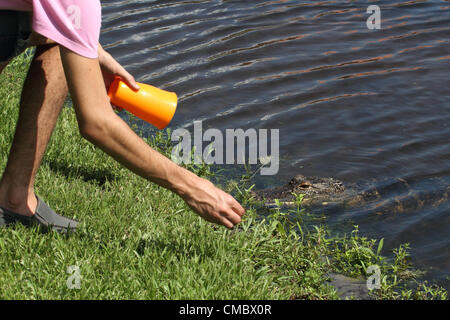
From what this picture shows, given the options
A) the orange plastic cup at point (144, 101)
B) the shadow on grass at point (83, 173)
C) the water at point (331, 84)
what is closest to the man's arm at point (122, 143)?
the orange plastic cup at point (144, 101)

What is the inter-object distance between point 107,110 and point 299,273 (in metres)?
1.43

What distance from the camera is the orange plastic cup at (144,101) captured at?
12.2 feet

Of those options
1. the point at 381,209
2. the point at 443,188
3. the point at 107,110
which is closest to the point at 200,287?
the point at 107,110

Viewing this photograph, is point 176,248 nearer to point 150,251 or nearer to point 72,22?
point 150,251

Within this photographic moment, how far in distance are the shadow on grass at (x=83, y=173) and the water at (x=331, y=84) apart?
1.31 m

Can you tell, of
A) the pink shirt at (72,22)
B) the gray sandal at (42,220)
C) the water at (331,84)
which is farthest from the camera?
the water at (331,84)

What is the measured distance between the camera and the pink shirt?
8.25ft

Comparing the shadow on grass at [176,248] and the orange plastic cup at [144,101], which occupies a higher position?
the orange plastic cup at [144,101]

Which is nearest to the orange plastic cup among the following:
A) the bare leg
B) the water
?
the bare leg

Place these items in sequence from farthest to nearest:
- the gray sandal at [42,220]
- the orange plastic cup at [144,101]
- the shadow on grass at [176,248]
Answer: the orange plastic cup at [144,101], the gray sandal at [42,220], the shadow on grass at [176,248]

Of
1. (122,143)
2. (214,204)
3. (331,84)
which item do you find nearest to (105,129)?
(122,143)

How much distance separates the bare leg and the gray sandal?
26 mm

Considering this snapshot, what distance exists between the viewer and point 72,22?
254 cm

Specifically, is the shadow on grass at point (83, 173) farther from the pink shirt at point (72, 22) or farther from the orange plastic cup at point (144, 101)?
the pink shirt at point (72, 22)
